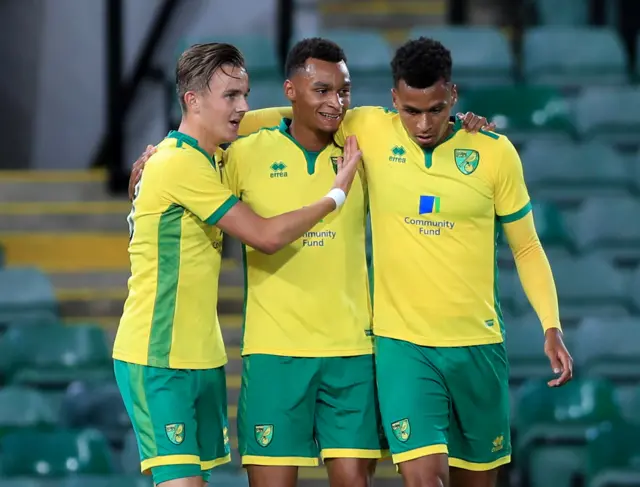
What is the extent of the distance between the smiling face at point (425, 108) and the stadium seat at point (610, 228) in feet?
12.1

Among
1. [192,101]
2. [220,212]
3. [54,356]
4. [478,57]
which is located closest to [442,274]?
[220,212]

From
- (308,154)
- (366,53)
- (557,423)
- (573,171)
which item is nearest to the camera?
(308,154)

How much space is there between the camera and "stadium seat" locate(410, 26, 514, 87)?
29.0ft

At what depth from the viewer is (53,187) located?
29.8ft

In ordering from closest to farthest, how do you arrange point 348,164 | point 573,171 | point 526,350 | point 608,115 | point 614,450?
point 348,164
point 614,450
point 526,350
point 573,171
point 608,115

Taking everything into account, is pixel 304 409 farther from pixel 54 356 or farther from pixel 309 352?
pixel 54 356

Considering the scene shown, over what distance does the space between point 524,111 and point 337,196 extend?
447 cm

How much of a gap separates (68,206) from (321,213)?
4.96 meters

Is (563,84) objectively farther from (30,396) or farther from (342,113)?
(342,113)

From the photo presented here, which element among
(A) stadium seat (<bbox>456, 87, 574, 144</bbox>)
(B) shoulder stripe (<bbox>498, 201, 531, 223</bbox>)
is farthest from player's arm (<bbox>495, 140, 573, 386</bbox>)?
(A) stadium seat (<bbox>456, 87, 574, 144</bbox>)

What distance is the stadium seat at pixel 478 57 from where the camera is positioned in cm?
884

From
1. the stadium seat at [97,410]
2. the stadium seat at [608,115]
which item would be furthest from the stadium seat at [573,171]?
the stadium seat at [97,410]

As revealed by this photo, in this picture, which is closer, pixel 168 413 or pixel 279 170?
pixel 168 413

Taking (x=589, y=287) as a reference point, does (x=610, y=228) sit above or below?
above
